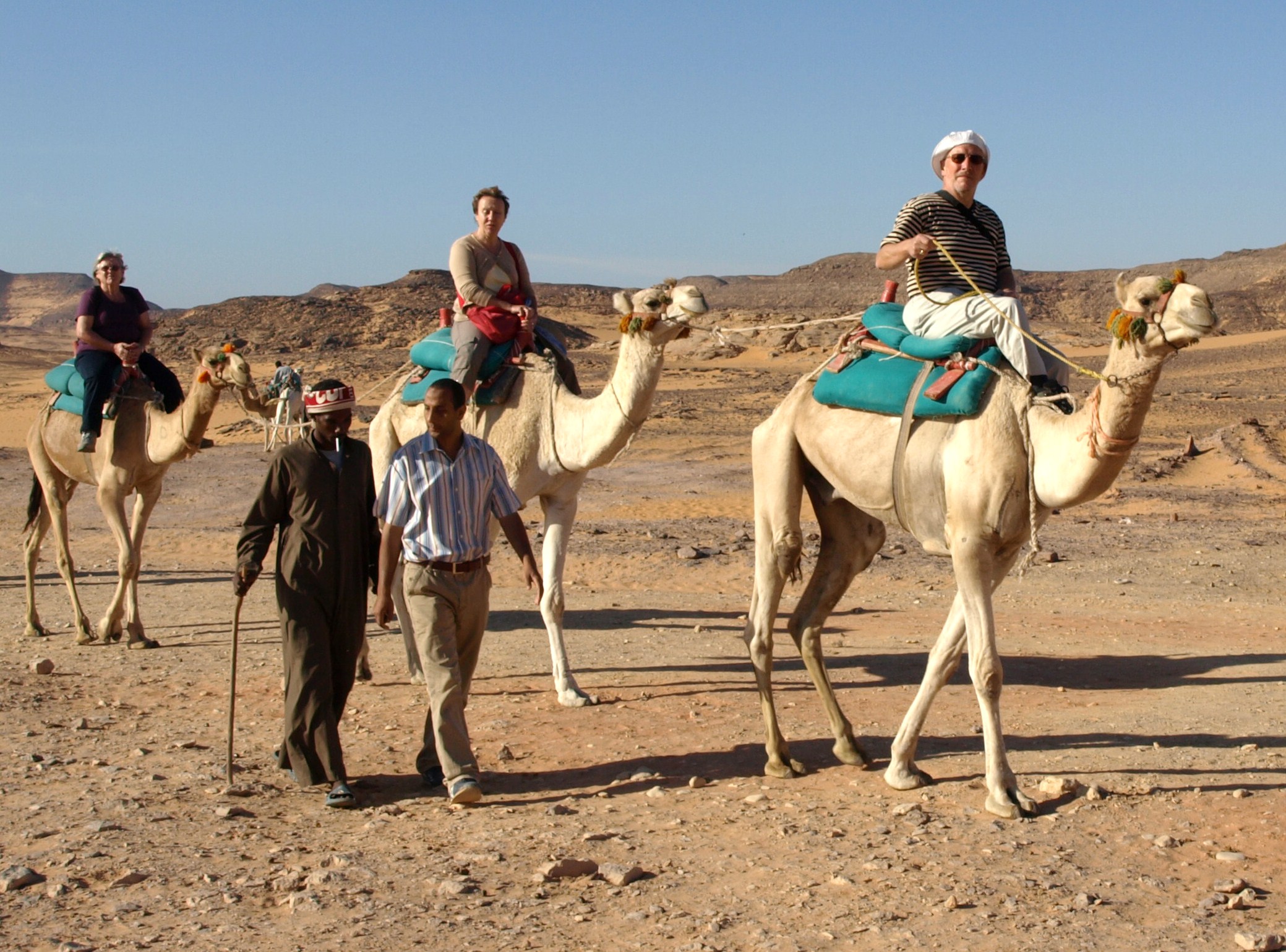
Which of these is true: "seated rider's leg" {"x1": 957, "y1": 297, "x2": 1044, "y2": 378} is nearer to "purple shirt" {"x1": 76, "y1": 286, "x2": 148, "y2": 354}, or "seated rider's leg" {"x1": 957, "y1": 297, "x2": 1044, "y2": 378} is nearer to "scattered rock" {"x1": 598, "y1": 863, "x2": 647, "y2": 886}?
"scattered rock" {"x1": 598, "y1": 863, "x2": 647, "y2": 886}

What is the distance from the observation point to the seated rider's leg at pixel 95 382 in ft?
35.5

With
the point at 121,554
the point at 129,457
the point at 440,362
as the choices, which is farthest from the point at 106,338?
the point at 440,362

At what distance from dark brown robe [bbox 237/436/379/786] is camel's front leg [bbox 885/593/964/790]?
2.62 meters

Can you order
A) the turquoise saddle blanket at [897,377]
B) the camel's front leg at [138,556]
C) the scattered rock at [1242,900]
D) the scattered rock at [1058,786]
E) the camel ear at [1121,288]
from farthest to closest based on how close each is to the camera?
1. the camel's front leg at [138,556]
2. the turquoise saddle blanket at [897,377]
3. the scattered rock at [1058,786]
4. the camel ear at [1121,288]
5. the scattered rock at [1242,900]

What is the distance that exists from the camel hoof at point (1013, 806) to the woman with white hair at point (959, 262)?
1.85m

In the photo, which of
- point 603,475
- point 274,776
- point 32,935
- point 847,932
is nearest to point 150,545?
point 603,475

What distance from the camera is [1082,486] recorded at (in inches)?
231

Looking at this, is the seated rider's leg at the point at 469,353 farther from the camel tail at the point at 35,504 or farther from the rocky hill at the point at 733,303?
the rocky hill at the point at 733,303

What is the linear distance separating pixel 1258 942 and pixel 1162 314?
2.34 m

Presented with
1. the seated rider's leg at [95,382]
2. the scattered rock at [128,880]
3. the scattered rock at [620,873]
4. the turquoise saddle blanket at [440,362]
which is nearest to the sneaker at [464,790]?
the scattered rock at [620,873]

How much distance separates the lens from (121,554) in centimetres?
1069

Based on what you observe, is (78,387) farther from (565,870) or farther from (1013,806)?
(1013,806)

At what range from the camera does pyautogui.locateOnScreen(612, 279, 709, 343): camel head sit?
25.8 ft

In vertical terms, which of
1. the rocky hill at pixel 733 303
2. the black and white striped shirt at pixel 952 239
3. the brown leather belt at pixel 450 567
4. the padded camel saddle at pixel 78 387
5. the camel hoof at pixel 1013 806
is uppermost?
the rocky hill at pixel 733 303
